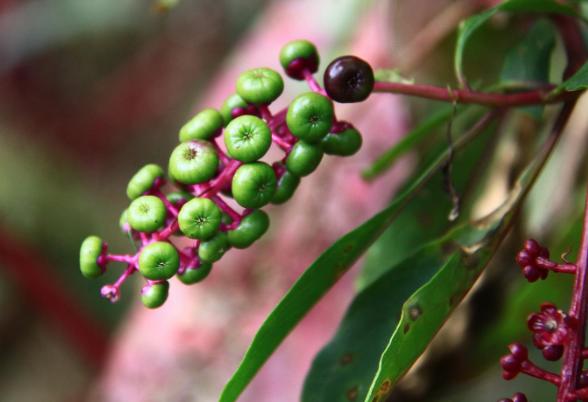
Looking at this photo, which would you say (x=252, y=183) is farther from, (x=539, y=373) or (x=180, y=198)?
(x=539, y=373)

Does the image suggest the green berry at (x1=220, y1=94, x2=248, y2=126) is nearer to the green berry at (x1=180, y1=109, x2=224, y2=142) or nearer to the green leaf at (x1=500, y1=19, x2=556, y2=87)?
the green berry at (x1=180, y1=109, x2=224, y2=142)

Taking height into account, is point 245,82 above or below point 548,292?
above

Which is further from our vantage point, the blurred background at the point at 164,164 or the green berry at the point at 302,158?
the blurred background at the point at 164,164

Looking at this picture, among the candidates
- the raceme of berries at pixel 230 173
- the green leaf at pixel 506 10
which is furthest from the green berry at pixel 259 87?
the green leaf at pixel 506 10

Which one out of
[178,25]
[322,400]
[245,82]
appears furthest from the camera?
[178,25]

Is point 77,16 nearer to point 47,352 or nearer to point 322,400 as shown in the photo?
point 47,352

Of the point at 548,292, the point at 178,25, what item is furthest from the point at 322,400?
the point at 178,25

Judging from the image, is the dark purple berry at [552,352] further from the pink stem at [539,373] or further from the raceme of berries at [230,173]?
the raceme of berries at [230,173]
